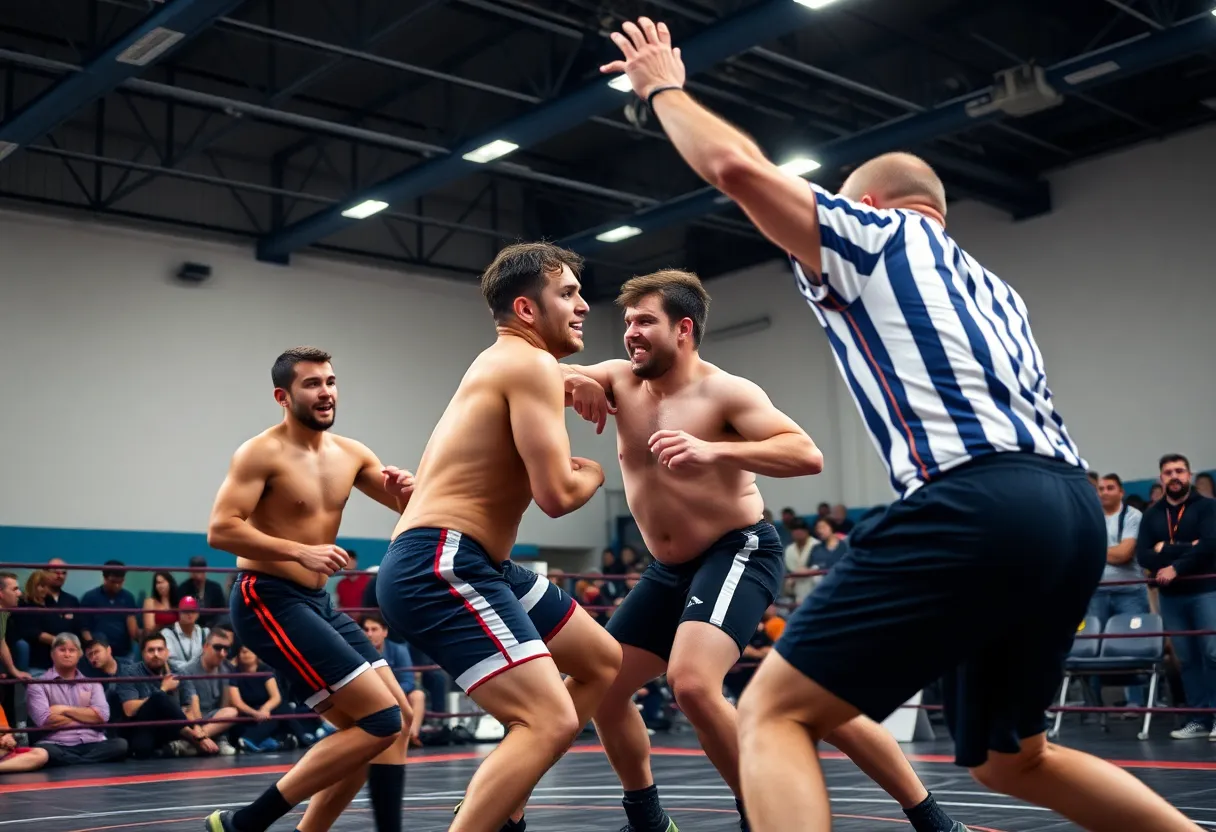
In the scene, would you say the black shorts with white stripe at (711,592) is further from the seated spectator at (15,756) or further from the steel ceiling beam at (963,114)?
the steel ceiling beam at (963,114)

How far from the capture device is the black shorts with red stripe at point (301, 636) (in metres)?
4.01

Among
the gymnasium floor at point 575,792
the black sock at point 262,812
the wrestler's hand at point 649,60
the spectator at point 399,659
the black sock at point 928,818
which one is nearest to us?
the wrestler's hand at point 649,60

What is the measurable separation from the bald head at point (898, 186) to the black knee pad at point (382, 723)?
7.21ft

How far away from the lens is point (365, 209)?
1455 centimetres

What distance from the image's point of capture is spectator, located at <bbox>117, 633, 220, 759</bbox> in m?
9.15

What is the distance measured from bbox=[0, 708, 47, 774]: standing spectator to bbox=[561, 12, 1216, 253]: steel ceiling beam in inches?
355

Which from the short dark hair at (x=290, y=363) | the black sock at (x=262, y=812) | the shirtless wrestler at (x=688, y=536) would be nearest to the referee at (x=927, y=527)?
the shirtless wrestler at (x=688, y=536)

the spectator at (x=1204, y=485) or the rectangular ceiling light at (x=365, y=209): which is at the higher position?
the rectangular ceiling light at (x=365, y=209)

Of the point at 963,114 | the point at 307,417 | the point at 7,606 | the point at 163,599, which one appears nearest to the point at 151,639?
the point at 7,606

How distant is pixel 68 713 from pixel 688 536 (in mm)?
6526

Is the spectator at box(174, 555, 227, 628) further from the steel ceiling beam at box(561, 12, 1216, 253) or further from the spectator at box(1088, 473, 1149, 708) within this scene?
the spectator at box(1088, 473, 1149, 708)

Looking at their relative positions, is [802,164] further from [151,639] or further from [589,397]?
[589,397]

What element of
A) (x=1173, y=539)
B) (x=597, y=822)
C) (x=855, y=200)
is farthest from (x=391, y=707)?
(x=1173, y=539)

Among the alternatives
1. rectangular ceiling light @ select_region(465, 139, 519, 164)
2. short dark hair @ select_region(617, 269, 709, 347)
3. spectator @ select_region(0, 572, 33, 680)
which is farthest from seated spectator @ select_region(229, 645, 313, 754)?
short dark hair @ select_region(617, 269, 709, 347)
